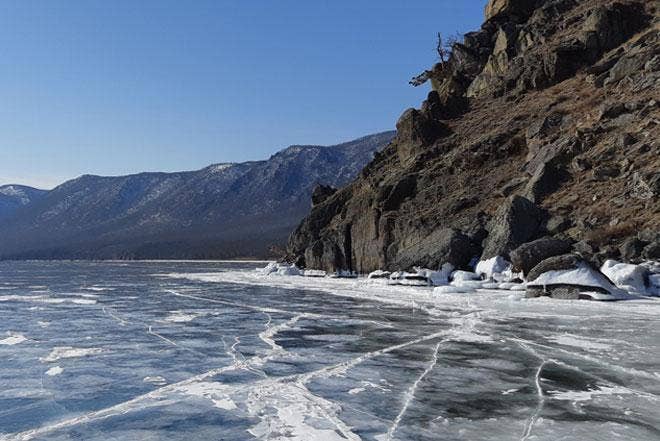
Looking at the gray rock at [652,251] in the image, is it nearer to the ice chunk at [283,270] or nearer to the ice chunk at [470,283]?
the ice chunk at [470,283]

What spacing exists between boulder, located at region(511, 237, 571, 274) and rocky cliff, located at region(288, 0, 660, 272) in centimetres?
114

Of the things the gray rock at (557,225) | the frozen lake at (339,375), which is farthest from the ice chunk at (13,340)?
the gray rock at (557,225)

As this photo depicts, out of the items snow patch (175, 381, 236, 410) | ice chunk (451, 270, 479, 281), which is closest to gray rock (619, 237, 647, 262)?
ice chunk (451, 270, 479, 281)

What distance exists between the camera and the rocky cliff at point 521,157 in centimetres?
3203

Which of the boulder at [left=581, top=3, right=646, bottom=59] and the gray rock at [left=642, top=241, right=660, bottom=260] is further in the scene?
the boulder at [left=581, top=3, right=646, bottom=59]

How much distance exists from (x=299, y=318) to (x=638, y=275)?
49.0 ft

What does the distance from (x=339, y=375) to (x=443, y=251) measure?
25008mm

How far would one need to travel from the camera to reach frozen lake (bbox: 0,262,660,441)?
778 cm

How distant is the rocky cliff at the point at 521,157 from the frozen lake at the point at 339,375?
11.8 m

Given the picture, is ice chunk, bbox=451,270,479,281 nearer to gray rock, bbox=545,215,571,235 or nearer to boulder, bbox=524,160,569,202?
gray rock, bbox=545,215,571,235

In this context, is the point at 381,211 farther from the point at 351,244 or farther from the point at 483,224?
the point at 483,224

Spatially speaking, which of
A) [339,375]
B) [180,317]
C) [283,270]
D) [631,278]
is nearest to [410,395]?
[339,375]

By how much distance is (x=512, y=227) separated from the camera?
31.8 meters

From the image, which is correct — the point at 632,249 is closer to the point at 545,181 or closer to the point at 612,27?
the point at 545,181
